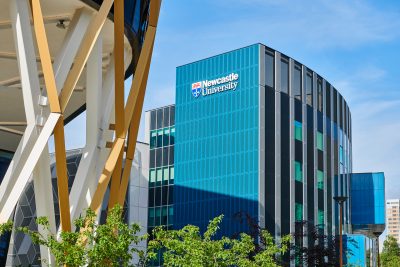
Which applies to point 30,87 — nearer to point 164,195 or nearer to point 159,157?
point 164,195

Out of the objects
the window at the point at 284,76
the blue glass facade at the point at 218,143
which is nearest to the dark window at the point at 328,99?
the window at the point at 284,76

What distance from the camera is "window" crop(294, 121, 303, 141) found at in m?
78.4

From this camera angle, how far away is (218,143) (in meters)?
77.8

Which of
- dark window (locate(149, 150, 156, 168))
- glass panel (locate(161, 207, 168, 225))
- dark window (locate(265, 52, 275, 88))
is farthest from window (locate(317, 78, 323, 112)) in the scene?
glass panel (locate(161, 207, 168, 225))

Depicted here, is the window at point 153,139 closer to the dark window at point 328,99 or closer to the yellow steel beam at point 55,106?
the dark window at point 328,99

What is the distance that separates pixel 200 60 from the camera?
80125 mm

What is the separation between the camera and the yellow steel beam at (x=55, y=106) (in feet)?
82.6

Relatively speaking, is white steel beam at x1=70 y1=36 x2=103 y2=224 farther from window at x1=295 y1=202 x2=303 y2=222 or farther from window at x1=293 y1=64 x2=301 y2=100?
window at x1=293 y1=64 x2=301 y2=100

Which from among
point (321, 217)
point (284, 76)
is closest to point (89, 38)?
point (284, 76)

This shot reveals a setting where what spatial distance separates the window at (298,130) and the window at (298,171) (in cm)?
245

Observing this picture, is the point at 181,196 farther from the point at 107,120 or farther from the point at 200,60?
the point at 107,120

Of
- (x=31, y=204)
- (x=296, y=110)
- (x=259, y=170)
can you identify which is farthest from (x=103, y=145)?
(x=296, y=110)

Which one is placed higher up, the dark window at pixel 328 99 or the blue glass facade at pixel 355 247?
the dark window at pixel 328 99

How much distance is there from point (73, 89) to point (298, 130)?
54.0 m
